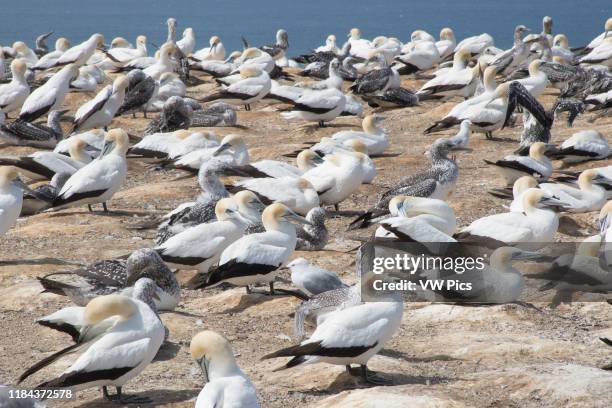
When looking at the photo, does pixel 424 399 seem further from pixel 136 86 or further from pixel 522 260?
pixel 136 86

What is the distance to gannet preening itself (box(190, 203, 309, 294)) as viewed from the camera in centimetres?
888

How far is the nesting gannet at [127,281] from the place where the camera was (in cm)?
848

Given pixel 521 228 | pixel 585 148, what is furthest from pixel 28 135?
pixel 521 228

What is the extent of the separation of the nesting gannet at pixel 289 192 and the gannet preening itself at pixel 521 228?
73.0 inches

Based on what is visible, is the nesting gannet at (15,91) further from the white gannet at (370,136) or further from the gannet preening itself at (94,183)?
the gannet preening itself at (94,183)

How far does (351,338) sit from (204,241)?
3007mm

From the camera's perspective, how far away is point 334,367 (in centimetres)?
736

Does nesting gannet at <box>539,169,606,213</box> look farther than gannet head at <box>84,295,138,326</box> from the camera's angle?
Yes

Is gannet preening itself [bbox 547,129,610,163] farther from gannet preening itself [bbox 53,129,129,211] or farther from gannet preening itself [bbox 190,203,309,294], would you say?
gannet preening itself [bbox 190,203,309,294]

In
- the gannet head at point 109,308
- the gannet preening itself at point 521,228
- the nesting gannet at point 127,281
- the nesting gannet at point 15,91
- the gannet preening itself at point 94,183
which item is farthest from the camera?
the nesting gannet at point 15,91

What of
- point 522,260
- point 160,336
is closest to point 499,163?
point 522,260

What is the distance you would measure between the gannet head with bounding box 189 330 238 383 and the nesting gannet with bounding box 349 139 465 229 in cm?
497

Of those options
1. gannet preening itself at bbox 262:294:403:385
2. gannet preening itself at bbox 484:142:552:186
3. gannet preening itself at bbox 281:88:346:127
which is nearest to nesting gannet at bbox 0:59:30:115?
gannet preening itself at bbox 281:88:346:127

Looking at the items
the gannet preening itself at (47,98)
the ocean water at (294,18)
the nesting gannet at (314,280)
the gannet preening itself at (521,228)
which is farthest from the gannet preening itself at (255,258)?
the ocean water at (294,18)
